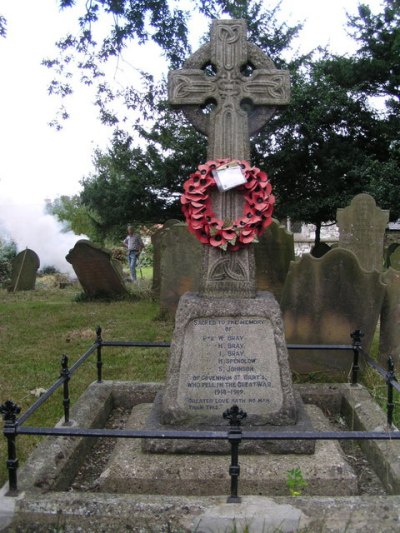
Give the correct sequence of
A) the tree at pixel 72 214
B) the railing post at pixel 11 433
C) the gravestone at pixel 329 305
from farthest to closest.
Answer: the tree at pixel 72 214, the gravestone at pixel 329 305, the railing post at pixel 11 433

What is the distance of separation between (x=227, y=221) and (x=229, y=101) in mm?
918

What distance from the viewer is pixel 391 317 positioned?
6.38m

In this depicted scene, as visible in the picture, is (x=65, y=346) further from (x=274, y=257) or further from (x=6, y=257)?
(x=6, y=257)

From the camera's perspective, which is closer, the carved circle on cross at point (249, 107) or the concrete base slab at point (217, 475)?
the concrete base slab at point (217, 475)

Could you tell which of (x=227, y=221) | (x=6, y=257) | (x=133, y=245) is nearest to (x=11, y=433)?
(x=227, y=221)

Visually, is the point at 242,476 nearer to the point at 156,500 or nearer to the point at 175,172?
the point at 156,500

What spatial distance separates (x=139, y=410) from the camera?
15.9 ft

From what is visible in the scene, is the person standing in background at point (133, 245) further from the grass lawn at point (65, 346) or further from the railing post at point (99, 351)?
the railing post at point (99, 351)

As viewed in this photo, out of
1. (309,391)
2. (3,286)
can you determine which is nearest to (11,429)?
(309,391)

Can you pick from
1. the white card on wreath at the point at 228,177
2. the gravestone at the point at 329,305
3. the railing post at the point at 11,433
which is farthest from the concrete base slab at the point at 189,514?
the gravestone at the point at 329,305

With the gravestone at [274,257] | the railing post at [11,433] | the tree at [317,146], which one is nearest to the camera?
the railing post at [11,433]

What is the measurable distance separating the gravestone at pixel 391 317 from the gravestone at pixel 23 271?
38.5 feet

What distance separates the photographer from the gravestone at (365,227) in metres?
11.1

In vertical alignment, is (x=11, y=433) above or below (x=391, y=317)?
below
